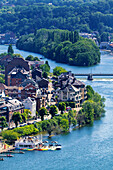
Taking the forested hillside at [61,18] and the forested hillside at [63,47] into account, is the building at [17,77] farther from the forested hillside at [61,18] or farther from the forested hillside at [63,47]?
the forested hillside at [61,18]

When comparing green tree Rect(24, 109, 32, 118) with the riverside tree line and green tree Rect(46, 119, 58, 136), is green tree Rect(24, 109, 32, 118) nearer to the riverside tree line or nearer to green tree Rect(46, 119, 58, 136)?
the riverside tree line

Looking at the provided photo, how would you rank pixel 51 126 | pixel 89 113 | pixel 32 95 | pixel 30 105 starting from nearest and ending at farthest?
pixel 51 126, pixel 30 105, pixel 89 113, pixel 32 95

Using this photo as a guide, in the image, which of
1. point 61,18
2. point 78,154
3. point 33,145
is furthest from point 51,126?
point 61,18

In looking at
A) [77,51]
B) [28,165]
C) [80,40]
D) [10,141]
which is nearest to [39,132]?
[10,141]

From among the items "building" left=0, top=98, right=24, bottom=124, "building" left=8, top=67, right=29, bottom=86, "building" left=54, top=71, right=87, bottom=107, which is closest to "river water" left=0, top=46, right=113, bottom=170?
"building" left=0, top=98, right=24, bottom=124

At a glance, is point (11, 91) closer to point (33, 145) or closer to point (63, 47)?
point (33, 145)
